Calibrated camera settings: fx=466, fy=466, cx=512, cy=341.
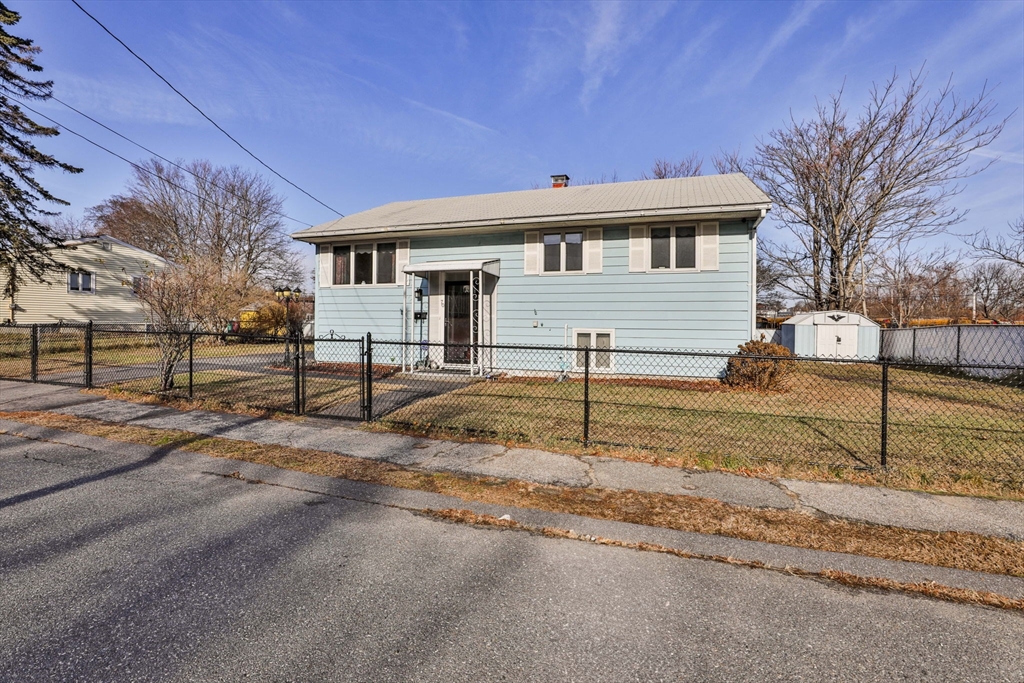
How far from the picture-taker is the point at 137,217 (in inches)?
1240

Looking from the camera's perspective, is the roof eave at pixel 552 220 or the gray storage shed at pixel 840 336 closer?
the roof eave at pixel 552 220

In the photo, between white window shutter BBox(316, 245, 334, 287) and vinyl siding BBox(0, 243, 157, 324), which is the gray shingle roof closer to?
white window shutter BBox(316, 245, 334, 287)

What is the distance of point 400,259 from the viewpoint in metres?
12.4

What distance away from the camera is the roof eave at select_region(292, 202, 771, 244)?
953cm

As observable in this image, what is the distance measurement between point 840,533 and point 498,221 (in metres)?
9.36

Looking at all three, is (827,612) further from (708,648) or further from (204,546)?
(204,546)

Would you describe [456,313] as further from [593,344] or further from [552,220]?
[593,344]

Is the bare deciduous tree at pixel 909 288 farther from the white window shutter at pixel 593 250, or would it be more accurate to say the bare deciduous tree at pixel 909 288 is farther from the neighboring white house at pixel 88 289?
the neighboring white house at pixel 88 289

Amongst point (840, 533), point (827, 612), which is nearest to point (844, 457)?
point (840, 533)

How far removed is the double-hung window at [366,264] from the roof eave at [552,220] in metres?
0.48

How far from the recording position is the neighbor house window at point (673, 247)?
10342 millimetres

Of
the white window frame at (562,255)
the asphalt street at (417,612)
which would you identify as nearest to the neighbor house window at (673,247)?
the white window frame at (562,255)

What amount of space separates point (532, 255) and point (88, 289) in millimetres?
24141

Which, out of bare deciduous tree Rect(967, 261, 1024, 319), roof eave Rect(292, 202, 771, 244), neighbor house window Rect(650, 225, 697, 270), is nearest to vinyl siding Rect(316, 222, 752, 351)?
neighbor house window Rect(650, 225, 697, 270)
